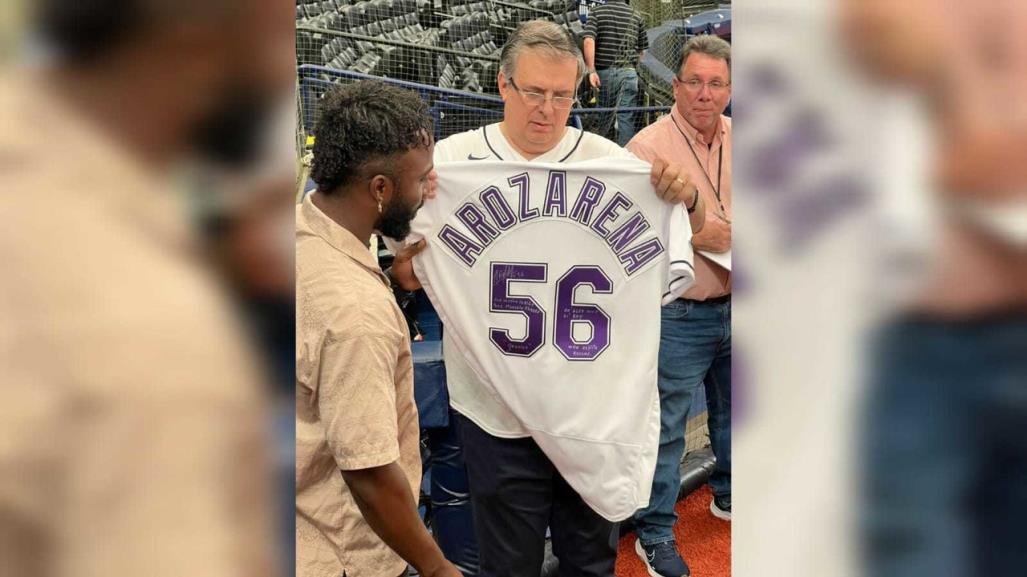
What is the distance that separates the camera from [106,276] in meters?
0.37

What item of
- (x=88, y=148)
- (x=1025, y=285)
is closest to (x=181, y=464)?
(x=88, y=148)

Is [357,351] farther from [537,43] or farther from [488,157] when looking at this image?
[537,43]

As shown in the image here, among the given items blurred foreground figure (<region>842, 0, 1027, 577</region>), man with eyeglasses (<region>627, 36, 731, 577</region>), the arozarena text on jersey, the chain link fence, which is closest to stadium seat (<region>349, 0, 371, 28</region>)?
the chain link fence

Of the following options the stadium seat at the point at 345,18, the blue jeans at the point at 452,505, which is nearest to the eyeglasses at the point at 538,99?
the stadium seat at the point at 345,18

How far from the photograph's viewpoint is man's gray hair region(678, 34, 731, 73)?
3.80ft

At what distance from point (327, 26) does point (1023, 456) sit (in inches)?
45.4

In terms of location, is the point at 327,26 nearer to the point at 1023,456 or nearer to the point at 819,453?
the point at 819,453

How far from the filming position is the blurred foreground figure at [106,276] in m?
0.36

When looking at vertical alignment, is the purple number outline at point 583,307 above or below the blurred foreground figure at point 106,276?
below

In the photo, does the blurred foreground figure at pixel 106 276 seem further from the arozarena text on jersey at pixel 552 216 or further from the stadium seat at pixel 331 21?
the stadium seat at pixel 331 21

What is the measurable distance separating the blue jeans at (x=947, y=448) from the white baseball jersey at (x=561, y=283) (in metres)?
0.48

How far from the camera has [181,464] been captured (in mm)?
413

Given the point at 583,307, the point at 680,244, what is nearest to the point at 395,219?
the point at 583,307

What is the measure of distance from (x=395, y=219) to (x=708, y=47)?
0.59 m
